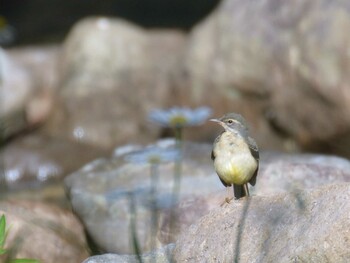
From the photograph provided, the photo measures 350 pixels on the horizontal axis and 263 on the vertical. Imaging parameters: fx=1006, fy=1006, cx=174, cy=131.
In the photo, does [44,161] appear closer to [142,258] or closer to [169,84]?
[169,84]

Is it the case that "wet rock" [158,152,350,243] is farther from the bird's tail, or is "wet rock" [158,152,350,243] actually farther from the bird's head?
the bird's head

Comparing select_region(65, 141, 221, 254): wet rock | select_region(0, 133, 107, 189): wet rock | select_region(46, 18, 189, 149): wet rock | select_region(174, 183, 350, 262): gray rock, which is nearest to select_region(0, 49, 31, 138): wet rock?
select_region(46, 18, 189, 149): wet rock

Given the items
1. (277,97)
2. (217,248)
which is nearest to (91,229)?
(217,248)

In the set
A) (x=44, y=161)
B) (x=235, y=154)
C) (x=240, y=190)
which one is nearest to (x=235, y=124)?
(x=235, y=154)

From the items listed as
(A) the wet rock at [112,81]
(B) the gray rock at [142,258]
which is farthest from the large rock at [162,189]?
(A) the wet rock at [112,81]

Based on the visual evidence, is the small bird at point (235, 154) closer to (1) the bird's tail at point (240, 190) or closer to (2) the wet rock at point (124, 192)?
(1) the bird's tail at point (240, 190)
